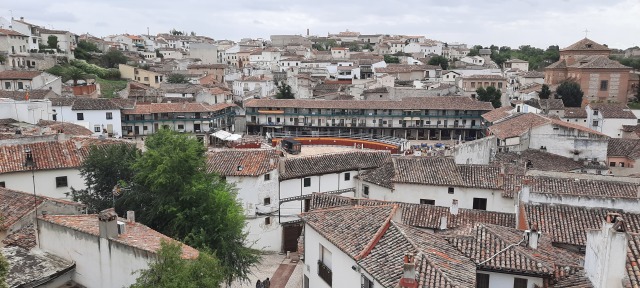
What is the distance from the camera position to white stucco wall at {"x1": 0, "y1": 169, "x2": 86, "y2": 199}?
26500 millimetres

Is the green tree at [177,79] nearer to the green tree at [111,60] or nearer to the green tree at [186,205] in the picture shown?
the green tree at [111,60]

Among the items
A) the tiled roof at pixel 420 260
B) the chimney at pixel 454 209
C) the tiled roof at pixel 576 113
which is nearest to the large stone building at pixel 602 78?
the tiled roof at pixel 576 113

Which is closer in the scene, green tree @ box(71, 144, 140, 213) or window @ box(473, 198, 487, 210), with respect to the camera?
green tree @ box(71, 144, 140, 213)

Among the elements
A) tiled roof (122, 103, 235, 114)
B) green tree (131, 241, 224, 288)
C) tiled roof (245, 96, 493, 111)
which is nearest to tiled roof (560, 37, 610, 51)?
tiled roof (245, 96, 493, 111)

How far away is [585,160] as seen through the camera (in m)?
40.6

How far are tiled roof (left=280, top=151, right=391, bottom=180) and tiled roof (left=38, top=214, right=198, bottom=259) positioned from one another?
15644 mm

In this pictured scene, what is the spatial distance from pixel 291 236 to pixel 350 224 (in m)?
15.1

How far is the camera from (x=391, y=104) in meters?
68.9

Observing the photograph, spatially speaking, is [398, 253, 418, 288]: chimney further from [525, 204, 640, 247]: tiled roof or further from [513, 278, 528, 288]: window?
[525, 204, 640, 247]: tiled roof

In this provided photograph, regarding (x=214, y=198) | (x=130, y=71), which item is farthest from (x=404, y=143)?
(x=130, y=71)

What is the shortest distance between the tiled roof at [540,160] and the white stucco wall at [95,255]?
2972 cm

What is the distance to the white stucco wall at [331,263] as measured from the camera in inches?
618

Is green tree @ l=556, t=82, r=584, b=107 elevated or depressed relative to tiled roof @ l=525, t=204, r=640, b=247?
elevated

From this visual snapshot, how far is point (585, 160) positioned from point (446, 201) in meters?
18.3
